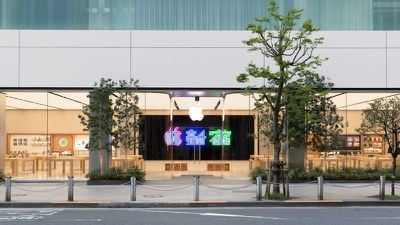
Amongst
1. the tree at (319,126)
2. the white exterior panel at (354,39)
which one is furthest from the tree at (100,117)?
the white exterior panel at (354,39)

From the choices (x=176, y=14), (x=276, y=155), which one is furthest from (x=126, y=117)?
(x=276, y=155)

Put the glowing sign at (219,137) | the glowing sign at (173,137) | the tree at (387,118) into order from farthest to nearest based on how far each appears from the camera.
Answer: the glowing sign at (219,137), the glowing sign at (173,137), the tree at (387,118)

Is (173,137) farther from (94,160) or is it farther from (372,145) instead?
(372,145)

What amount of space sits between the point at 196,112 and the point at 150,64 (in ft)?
19.0

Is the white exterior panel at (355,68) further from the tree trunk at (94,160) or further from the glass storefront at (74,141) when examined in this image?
the tree trunk at (94,160)

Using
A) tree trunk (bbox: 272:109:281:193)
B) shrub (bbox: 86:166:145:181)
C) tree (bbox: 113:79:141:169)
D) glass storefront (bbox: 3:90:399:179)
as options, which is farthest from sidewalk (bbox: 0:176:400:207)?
tree (bbox: 113:79:141:169)

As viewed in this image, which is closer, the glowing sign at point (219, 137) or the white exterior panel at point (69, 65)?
the white exterior panel at point (69, 65)

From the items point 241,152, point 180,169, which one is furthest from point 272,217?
point 241,152

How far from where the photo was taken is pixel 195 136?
30.5 m

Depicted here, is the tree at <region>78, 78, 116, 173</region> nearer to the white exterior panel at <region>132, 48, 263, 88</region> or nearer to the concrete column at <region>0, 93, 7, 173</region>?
the white exterior panel at <region>132, 48, 263, 88</region>

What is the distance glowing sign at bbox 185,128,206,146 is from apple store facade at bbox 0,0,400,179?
363 cm

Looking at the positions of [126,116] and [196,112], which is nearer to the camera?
[126,116]

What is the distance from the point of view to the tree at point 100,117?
73.6ft

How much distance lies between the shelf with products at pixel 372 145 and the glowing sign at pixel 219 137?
310 inches
